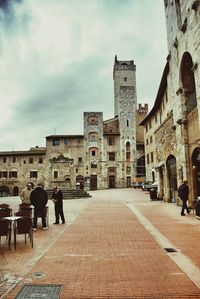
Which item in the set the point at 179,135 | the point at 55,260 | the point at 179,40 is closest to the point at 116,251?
the point at 55,260

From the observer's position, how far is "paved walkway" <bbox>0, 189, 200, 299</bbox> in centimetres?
448

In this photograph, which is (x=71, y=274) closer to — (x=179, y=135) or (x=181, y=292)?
(x=181, y=292)

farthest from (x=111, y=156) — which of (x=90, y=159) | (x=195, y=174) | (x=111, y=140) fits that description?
(x=195, y=174)

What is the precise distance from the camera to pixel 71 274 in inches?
204

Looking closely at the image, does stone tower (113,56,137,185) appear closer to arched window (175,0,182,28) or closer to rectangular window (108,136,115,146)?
rectangular window (108,136,115,146)

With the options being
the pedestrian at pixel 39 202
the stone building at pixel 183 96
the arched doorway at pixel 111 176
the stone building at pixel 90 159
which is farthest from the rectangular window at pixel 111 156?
the pedestrian at pixel 39 202

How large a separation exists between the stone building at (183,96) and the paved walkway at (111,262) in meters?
5.94

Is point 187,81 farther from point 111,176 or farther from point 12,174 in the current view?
point 12,174

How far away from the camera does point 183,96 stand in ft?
53.6

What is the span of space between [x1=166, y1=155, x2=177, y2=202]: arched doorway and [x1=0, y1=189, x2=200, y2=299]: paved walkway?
9118 millimetres

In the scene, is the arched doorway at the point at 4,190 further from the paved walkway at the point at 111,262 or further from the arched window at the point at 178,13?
the paved walkway at the point at 111,262

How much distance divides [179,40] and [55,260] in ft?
46.8

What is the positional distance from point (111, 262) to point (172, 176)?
14517 mm

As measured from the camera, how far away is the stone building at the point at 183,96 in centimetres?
1362
